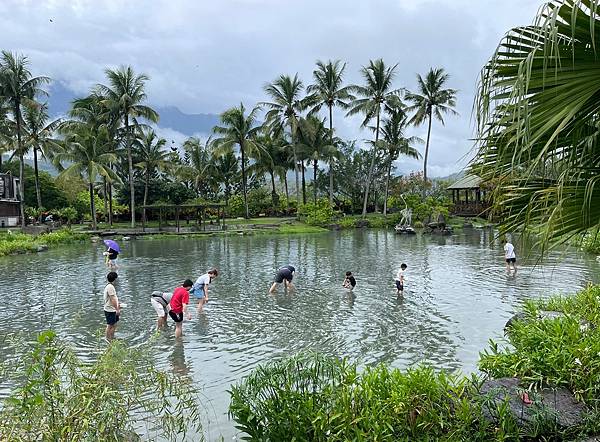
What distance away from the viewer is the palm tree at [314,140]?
175ft

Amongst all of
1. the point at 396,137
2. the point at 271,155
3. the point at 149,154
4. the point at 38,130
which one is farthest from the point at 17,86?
the point at 396,137

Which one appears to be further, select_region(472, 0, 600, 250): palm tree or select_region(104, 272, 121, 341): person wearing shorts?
select_region(104, 272, 121, 341): person wearing shorts

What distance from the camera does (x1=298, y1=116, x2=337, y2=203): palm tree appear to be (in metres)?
53.5

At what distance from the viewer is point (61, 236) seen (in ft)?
120

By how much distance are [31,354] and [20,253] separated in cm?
2990

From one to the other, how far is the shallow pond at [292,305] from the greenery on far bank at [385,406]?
1.52 m

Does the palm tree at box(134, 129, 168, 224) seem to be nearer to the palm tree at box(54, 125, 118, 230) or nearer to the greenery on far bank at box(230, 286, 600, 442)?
the palm tree at box(54, 125, 118, 230)

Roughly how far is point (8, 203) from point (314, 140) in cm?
3232

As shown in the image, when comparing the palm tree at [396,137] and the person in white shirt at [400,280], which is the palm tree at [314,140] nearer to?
the palm tree at [396,137]

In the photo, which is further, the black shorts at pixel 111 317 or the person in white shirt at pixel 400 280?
the person in white shirt at pixel 400 280

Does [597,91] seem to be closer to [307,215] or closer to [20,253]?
[20,253]

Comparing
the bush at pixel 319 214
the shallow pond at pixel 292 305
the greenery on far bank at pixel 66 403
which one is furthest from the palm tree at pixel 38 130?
the greenery on far bank at pixel 66 403

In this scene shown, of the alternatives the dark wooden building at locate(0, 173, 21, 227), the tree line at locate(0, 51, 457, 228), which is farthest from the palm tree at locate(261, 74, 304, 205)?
the dark wooden building at locate(0, 173, 21, 227)

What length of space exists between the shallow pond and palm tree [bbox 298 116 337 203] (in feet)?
90.7
